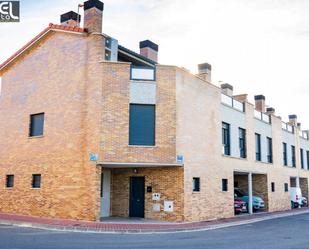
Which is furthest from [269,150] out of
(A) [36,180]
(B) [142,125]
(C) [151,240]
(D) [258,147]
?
(C) [151,240]

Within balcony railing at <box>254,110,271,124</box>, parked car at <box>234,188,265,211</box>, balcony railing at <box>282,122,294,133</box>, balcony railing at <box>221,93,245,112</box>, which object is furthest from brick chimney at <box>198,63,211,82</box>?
balcony railing at <box>282,122,294,133</box>

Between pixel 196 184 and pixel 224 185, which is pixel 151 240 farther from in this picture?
pixel 224 185

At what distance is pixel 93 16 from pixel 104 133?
6.41 meters

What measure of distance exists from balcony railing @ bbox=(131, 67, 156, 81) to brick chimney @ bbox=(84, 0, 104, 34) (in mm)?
2876

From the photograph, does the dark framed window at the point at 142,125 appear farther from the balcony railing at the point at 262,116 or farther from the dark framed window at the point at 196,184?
the balcony railing at the point at 262,116

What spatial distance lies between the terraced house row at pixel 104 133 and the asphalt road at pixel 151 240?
4.07 metres

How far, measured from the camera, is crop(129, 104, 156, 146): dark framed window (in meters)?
18.9

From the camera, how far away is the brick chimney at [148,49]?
25248mm

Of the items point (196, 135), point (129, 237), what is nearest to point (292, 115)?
point (196, 135)

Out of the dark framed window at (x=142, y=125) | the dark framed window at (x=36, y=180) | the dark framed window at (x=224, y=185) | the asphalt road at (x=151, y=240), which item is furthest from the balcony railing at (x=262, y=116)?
the dark framed window at (x=36, y=180)

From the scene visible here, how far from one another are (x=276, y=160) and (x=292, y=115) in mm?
11111

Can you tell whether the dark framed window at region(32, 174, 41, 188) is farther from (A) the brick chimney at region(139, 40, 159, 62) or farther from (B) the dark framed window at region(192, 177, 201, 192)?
(A) the brick chimney at region(139, 40, 159, 62)

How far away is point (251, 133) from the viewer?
90.3ft

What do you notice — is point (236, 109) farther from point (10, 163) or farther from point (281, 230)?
point (10, 163)
